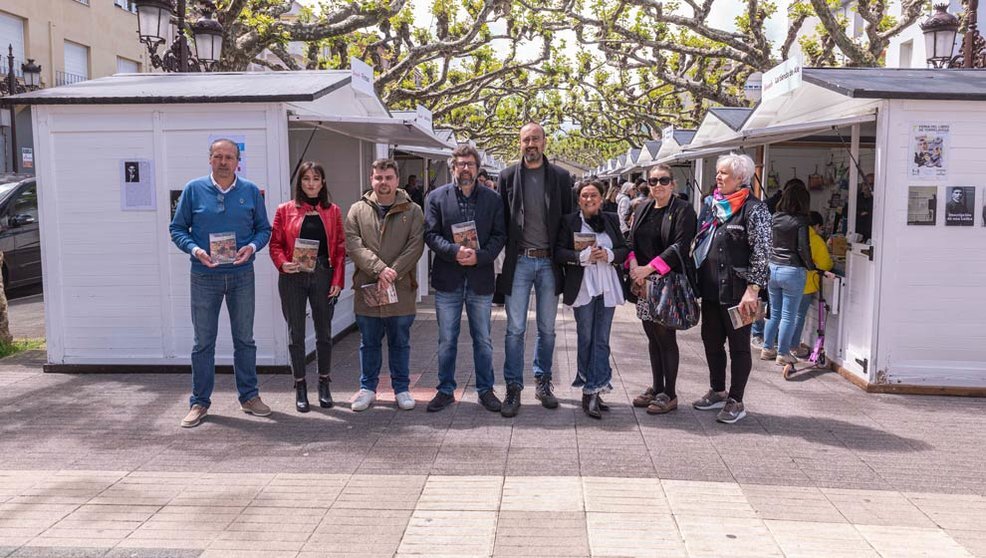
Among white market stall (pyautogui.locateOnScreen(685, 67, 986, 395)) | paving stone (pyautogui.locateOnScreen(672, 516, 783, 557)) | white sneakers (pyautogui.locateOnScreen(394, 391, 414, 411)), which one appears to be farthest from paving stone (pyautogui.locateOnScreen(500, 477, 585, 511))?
white market stall (pyautogui.locateOnScreen(685, 67, 986, 395))

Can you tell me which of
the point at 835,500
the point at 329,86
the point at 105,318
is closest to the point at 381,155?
the point at 329,86

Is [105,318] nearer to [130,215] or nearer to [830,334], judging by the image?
[130,215]

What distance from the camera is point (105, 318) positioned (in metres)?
7.67

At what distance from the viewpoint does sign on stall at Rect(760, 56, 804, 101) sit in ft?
25.9

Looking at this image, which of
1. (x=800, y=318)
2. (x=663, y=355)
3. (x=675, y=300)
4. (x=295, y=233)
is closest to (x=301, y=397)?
(x=295, y=233)

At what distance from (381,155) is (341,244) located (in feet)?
17.3

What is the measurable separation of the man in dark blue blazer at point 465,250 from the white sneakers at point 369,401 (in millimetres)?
167

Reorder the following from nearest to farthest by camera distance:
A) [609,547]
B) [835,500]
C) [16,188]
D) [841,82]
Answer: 1. [609,547]
2. [835,500]
3. [841,82]
4. [16,188]

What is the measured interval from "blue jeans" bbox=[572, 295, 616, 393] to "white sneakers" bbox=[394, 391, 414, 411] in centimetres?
132

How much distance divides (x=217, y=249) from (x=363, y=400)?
1.54m

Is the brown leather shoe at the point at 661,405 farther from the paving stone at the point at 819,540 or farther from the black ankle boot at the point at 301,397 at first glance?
the black ankle boot at the point at 301,397

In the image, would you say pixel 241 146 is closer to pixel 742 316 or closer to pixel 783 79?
pixel 742 316

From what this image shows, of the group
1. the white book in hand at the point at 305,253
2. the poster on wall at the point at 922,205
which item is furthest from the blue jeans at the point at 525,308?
the poster on wall at the point at 922,205

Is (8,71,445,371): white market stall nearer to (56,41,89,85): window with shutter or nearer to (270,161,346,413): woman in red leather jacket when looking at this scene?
(270,161,346,413): woman in red leather jacket
